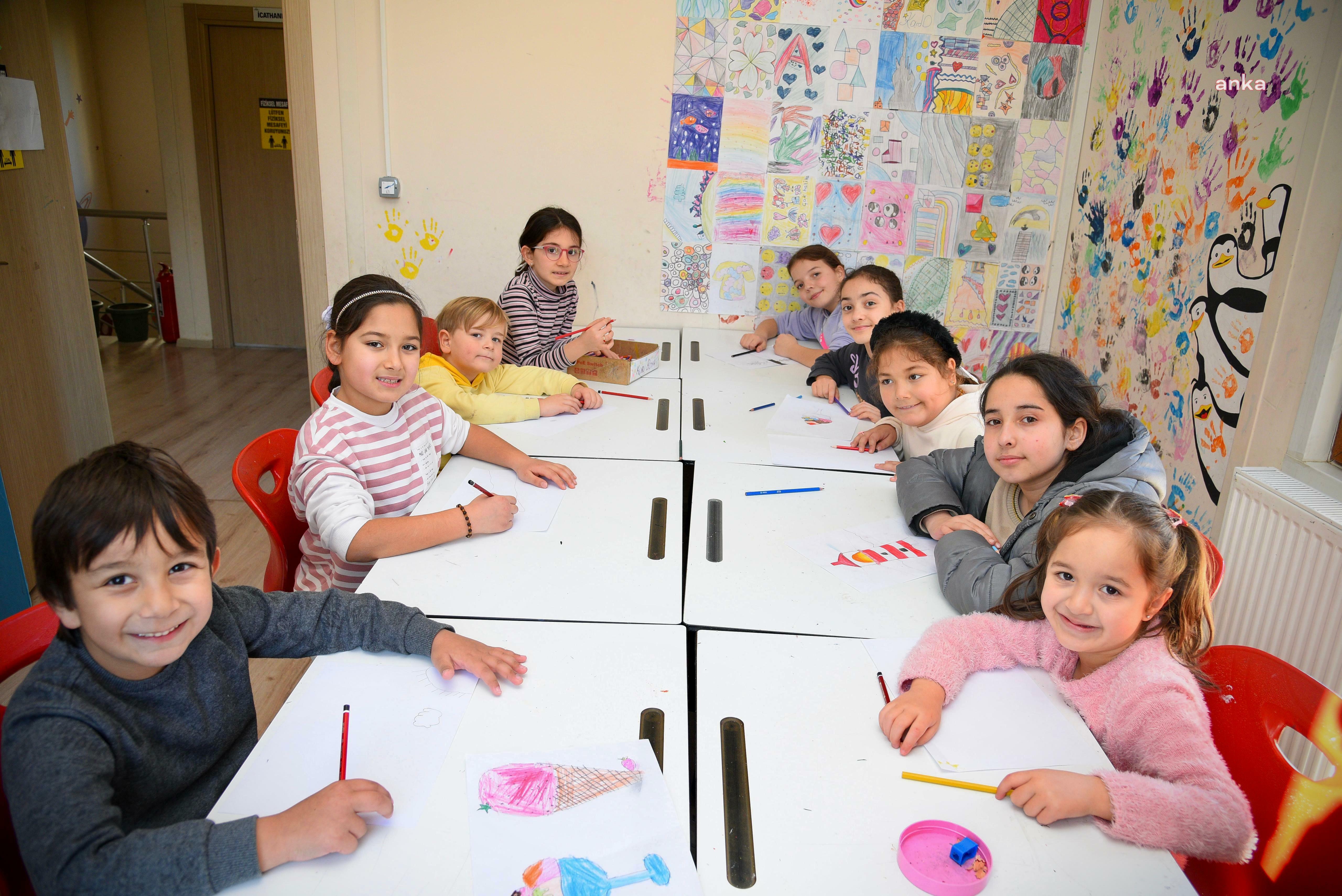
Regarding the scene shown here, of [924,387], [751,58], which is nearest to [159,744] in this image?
[924,387]

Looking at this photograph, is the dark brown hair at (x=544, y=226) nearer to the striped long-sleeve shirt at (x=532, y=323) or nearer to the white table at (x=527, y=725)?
the striped long-sleeve shirt at (x=532, y=323)

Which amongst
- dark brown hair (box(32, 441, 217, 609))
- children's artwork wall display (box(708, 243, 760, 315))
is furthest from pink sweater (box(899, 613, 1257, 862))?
children's artwork wall display (box(708, 243, 760, 315))

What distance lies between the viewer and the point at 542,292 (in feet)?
9.59

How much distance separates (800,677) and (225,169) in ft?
18.5

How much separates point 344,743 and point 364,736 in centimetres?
2

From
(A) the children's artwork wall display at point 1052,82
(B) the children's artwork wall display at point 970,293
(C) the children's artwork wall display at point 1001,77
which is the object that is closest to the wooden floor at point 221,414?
(B) the children's artwork wall display at point 970,293

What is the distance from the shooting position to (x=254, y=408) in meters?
→ 4.43

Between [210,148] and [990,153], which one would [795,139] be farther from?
[210,148]

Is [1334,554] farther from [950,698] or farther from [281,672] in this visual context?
[281,672]

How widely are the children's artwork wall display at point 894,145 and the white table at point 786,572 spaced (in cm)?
186

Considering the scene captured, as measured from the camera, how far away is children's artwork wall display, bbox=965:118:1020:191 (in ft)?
10.7

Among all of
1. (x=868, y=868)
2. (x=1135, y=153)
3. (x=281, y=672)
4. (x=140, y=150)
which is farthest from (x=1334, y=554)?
(x=140, y=150)

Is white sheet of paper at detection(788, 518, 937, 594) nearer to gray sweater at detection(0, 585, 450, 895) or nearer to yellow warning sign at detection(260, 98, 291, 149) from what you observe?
gray sweater at detection(0, 585, 450, 895)

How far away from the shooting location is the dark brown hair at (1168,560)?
1112 mm
